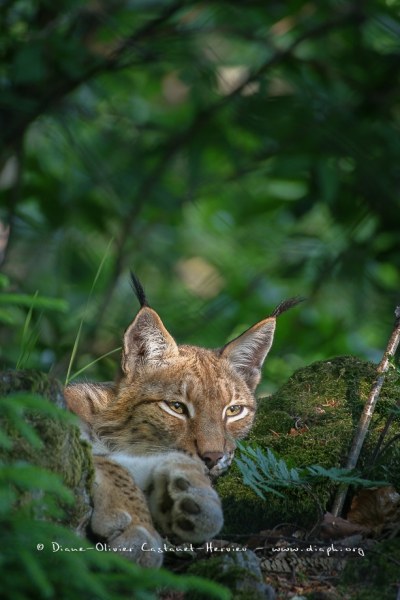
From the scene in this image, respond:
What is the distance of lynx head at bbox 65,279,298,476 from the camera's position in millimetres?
4852

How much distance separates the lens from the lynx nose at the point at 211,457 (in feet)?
15.3

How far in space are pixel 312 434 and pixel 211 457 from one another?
47cm

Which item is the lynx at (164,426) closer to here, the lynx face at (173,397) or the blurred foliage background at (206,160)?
the lynx face at (173,397)

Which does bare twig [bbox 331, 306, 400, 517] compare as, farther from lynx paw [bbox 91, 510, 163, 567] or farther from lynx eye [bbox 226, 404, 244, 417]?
lynx paw [bbox 91, 510, 163, 567]

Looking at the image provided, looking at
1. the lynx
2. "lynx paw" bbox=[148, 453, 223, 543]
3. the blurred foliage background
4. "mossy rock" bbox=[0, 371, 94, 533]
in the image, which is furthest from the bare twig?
the blurred foliage background

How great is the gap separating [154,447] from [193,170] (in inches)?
173

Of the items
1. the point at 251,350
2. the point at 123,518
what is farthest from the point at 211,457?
the point at 123,518

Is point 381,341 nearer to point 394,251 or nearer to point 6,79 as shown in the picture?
point 394,251

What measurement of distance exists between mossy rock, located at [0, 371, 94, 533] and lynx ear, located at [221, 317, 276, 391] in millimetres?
2160

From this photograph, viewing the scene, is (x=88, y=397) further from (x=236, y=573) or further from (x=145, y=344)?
(x=236, y=573)

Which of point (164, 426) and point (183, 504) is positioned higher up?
point (183, 504)

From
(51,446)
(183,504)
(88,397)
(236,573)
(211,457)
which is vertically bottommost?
(211,457)

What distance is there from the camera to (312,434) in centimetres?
476

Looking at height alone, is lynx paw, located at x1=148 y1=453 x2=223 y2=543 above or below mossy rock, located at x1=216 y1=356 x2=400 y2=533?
above
